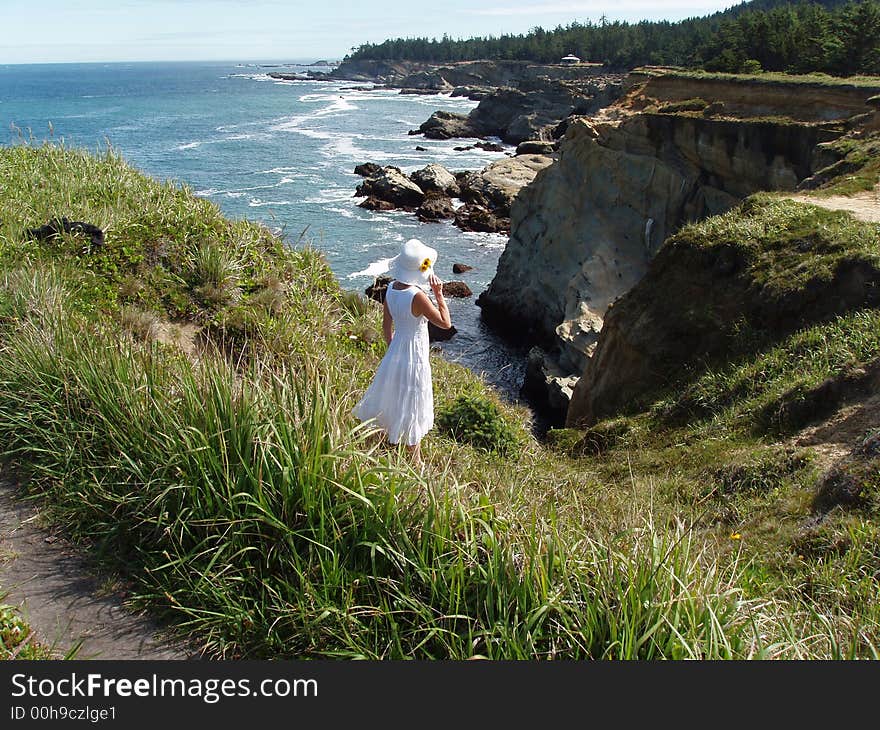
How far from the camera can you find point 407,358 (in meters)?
5.57

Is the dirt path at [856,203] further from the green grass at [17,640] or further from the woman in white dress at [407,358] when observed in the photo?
the green grass at [17,640]

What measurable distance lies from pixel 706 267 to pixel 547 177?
59.9 ft

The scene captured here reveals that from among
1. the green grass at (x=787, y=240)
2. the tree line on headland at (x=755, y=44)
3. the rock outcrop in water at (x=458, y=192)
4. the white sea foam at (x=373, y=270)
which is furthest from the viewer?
the rock outcrop in water at (x=458, y=192)

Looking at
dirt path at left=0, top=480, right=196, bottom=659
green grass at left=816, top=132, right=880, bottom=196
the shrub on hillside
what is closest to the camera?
dirt path at left=0, top=480, right=196, bottom=659

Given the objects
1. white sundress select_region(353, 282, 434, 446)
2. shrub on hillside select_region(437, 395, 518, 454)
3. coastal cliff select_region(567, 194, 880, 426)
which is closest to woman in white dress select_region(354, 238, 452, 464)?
white sundress select_region(353, 282, 434, 446)

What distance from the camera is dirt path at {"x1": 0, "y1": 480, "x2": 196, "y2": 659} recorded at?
3666 millimetres

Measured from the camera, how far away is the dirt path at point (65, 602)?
3.67 metres

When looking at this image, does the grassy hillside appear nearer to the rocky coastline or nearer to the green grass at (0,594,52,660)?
the green grass at (0,594,52,660)

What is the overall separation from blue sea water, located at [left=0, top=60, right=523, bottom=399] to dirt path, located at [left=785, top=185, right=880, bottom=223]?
300 inches

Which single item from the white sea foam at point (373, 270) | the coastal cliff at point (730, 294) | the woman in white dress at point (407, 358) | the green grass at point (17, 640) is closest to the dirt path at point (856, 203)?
the coastal cliff at point (730, 294)

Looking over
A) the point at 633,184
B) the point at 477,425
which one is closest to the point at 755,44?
the point at 633,184

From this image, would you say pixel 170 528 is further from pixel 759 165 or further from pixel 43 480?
pixel 759 165

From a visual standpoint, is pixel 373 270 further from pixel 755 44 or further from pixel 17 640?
pixel 755 44

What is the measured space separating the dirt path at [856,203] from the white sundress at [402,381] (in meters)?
10.3
